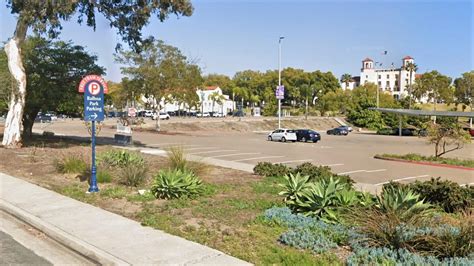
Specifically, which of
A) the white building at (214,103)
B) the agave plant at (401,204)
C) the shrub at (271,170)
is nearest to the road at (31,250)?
the agave plant at (401,204)

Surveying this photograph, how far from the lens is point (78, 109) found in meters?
26.3

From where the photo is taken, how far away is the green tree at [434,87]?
111m

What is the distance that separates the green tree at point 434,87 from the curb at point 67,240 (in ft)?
374

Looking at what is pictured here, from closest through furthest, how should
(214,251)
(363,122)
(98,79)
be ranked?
(214,251), (98,79), (363,122)

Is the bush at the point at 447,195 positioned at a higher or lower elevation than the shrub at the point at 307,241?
higher

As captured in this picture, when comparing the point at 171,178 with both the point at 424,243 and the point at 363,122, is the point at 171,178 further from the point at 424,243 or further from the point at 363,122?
the point at 363,122

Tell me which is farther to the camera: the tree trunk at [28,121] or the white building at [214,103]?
the white building at [214,103]

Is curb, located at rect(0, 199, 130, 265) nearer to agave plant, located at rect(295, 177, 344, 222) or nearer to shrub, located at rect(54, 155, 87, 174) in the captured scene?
agave plant, located at rect(295, 177, 344, 222)

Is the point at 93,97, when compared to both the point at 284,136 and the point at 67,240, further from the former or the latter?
the point at 284,136

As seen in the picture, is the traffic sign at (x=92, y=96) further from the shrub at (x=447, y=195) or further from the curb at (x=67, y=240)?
the shrub at (x=447, y=195)

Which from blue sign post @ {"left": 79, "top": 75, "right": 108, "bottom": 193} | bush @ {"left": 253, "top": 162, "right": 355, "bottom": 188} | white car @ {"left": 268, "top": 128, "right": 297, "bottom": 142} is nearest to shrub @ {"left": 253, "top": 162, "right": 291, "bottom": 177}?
bush @ {"left": 253, "top": 162, "right": 355, "bottom": 188}

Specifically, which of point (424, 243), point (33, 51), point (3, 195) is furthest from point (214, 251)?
point (33, 51)

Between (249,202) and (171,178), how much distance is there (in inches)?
73.5

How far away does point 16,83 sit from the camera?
2005 cm
